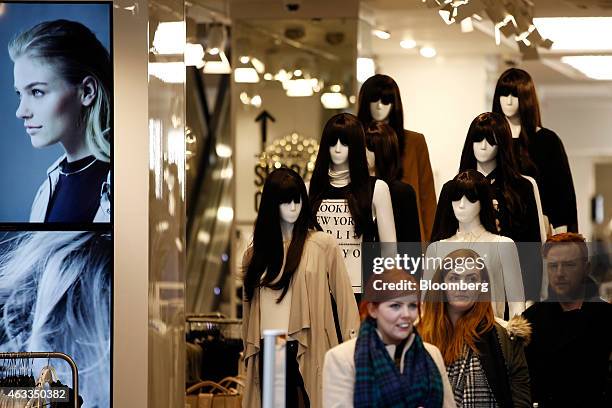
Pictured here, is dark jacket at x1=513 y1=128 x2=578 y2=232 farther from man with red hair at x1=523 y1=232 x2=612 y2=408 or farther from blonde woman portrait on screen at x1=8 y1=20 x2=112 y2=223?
blonde woman portrait on screen at x1=8 y1=20 x2=112 y2=223

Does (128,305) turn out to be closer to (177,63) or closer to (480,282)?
(177,63)

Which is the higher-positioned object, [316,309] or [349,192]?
[349,192]

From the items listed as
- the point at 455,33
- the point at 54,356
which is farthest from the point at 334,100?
the point at 54,356

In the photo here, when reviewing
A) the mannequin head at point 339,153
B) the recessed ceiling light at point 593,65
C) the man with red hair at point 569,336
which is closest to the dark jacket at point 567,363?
the man with red hair at point 569,336

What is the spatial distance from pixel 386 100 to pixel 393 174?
393mm

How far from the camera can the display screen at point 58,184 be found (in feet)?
20.5

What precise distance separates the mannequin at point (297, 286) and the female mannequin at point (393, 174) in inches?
15.1

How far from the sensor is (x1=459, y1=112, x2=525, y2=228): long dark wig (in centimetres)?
604

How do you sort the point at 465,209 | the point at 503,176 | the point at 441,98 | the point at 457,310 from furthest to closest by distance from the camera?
1. the point at 441,98
2. the point at 503,176
3. the point at 465,209
4. the point at 457,310

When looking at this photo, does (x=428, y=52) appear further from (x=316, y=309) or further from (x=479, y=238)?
(x=316, y=309)

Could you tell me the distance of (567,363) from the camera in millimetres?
5543

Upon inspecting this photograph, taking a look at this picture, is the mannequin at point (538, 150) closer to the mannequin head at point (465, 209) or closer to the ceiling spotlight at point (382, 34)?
the mannequin head at point (465, 209)

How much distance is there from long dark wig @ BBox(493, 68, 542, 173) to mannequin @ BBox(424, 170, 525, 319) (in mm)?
397

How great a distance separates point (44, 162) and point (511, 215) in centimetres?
214
